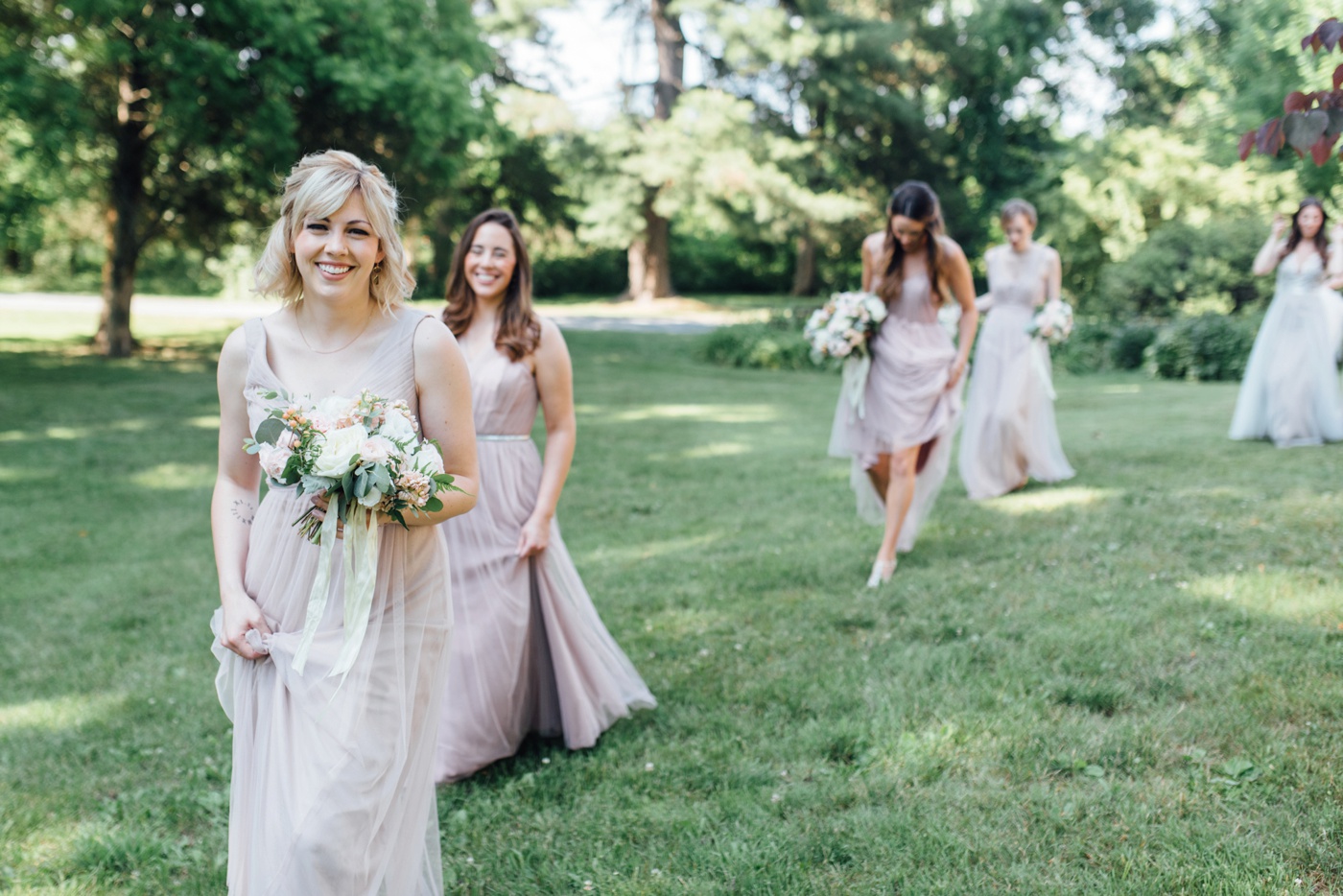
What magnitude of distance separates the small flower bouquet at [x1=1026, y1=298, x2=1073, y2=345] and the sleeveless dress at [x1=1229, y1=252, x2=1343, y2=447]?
10.3 feet

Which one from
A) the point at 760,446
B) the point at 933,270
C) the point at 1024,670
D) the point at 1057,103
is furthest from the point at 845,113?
the point at 1024,670

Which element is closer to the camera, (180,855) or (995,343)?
(180,855)

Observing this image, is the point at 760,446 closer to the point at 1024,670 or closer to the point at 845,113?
the point at 1024,670

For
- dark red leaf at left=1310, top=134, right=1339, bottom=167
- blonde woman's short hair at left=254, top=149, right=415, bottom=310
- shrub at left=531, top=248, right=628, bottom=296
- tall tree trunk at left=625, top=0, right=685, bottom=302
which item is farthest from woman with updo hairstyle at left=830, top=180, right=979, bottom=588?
shrub at left=531, top=248, right=628, bottom=296

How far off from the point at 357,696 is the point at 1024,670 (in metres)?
3.50

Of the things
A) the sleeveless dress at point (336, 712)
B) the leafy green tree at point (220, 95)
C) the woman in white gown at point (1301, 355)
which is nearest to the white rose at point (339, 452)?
the sleeveless dress at point (336, 712)

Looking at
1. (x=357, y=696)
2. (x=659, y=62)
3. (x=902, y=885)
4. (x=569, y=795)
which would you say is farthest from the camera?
(x=659, y=62)

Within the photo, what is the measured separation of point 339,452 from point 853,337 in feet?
15.9

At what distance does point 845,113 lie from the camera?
1346 inches

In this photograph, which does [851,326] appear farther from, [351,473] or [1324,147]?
[351,473]

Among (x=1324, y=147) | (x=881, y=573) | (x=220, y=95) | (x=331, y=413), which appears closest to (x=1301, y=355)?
(x=881, y=573)

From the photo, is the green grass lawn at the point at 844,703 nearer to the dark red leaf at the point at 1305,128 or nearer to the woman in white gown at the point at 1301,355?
the woman in white gown at the point at 1301,355

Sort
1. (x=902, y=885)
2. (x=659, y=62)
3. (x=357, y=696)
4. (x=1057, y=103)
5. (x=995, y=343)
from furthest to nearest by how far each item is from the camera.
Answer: (x=1057, y=103)
(x=659, y=62)
(x=995, y=343)
(x=902, y=885)
(x=357, y=696)

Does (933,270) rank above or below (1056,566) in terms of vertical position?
above
